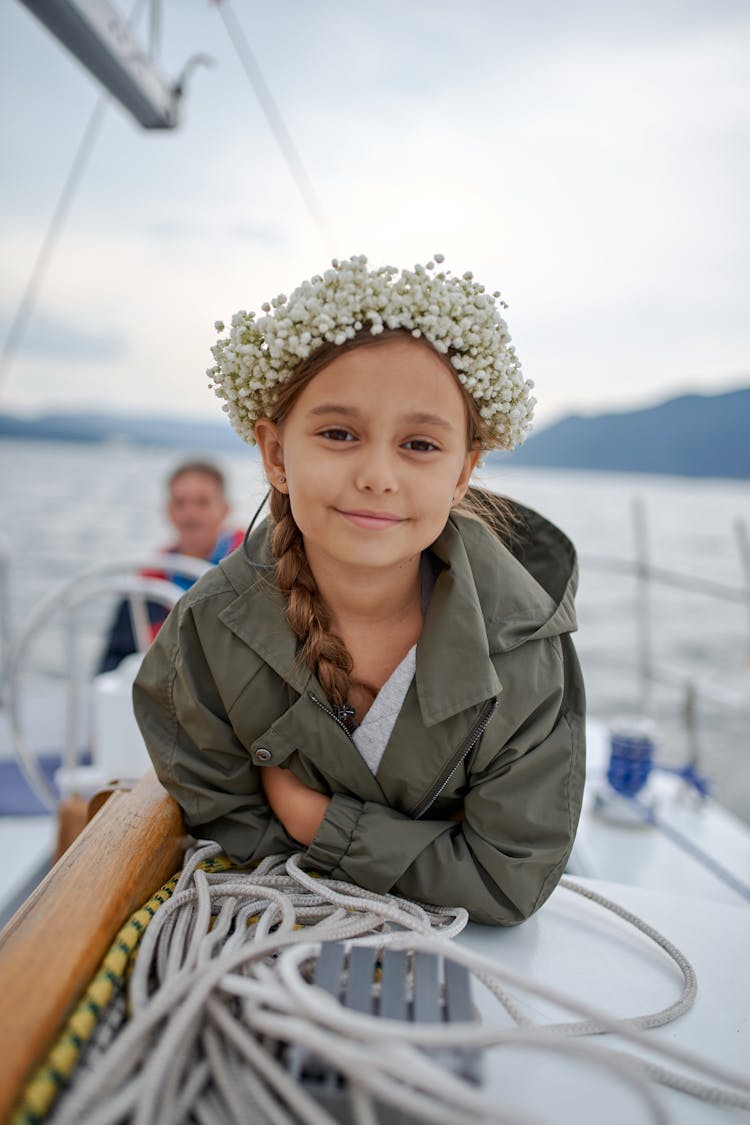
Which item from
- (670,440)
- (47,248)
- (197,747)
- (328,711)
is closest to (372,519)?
(328,711)

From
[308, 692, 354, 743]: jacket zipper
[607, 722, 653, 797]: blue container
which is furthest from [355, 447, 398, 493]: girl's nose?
[607, 722, 653, 797]: blue container

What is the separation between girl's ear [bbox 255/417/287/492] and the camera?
129 cm

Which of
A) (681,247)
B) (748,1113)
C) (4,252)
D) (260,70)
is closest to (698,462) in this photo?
(681,247)

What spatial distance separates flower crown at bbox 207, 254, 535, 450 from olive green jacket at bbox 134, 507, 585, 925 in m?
0.27

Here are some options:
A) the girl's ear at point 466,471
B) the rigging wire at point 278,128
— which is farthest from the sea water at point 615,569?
the rigging wire at point 278,128

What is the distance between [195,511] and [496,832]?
3240 millimetres

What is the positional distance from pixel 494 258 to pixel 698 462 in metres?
6.84

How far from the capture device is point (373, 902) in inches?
42.1

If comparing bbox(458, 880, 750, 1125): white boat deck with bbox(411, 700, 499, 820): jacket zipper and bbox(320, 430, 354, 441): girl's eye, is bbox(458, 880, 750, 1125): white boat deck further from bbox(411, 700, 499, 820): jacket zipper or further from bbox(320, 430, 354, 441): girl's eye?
bbox(320, 430, 354, 441): girl's eye

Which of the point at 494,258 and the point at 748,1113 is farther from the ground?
the point at 494,258

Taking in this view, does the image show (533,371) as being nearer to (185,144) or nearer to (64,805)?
(64,805)

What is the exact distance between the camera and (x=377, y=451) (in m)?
1.12

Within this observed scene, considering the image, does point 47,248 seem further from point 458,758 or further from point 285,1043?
point 285,1043

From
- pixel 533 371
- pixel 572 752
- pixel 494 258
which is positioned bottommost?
pixel 572 752
